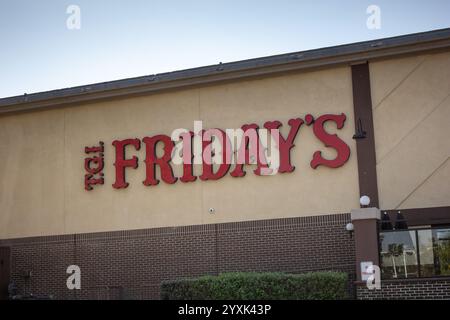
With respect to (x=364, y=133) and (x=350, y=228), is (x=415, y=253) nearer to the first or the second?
(x=350, y=228)

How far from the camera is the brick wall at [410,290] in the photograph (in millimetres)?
20688

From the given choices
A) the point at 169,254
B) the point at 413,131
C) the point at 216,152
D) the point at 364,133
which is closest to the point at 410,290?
the point at 413,131

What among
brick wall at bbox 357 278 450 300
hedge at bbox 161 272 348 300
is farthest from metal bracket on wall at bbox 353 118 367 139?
brick wall at bbox 357 278 450 300

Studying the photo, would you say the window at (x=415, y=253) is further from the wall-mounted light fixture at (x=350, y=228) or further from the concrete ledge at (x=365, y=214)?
the wall-mounted light fixture at (x=350, y=228)

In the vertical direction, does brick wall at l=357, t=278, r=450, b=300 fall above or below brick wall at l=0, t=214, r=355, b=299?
below

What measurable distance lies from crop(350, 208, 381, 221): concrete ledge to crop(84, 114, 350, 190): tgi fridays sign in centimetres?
278

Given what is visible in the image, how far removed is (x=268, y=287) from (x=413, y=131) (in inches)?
266

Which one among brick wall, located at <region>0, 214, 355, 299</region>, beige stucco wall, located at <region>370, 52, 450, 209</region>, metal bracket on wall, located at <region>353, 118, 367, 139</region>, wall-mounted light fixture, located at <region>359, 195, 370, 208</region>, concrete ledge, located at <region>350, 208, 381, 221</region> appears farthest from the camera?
brick wall, located at <region>0, 214, 355, 299</region>

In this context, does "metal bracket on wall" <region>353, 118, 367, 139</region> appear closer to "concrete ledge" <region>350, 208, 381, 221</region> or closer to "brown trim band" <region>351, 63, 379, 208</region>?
"brown trim band" <region>351, 63, 379, 208</region>

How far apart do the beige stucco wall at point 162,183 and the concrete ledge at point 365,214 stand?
2250 millimetres

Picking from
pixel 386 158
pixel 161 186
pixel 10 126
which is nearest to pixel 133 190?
pixel 161 186

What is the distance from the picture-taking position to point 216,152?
85.1ft

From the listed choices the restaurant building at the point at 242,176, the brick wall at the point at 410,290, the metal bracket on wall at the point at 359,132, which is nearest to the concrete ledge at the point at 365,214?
the restaurant building at the point at 242,176

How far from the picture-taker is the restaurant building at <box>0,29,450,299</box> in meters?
23.5
